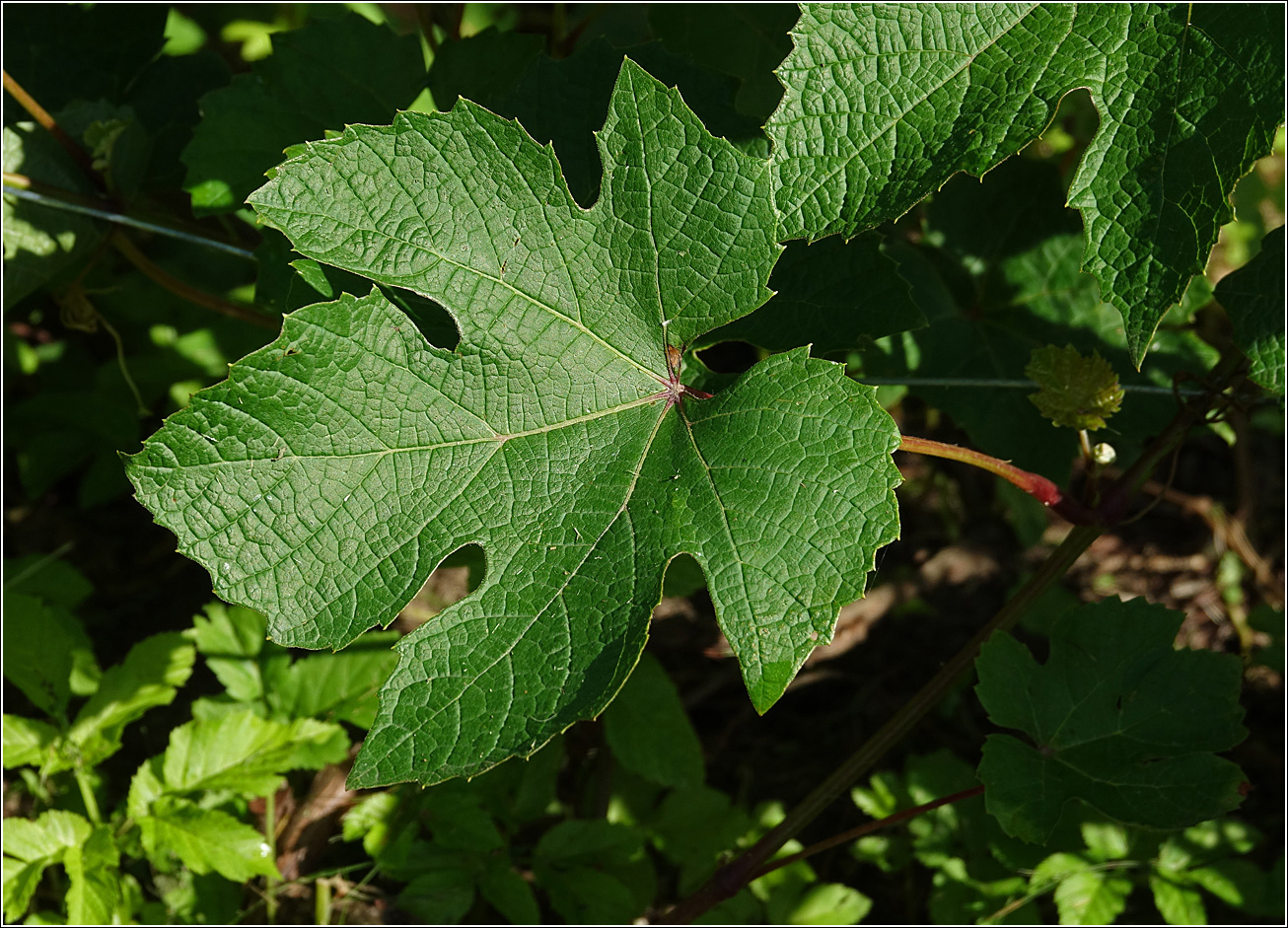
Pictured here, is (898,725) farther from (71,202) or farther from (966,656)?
(71,202)

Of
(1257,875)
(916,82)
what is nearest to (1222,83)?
(916,82)

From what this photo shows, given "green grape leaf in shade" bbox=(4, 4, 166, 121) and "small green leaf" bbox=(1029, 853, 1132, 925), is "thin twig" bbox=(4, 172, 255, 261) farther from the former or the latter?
"small green leaf" bbox=(1029, 853, 1132, 925)

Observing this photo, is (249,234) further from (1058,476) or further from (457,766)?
(1058,476)

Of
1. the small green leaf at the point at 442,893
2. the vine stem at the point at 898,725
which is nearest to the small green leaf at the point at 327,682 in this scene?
the small green leaf at the point at 442,893

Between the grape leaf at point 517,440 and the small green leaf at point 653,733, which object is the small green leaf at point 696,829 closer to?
the small green leaf at point 653,733

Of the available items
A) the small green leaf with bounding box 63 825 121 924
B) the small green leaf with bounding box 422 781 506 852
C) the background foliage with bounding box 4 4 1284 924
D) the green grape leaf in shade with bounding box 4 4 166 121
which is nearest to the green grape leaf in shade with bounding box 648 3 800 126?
the background foliage with bounding box 4 4 1284 924

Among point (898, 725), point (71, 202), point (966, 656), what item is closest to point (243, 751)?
point (71, 202)
